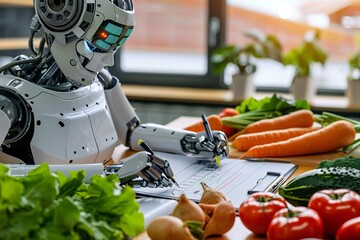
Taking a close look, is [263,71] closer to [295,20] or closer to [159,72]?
[295,20]

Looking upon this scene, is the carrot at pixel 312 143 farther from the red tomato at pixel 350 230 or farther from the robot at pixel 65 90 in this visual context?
the red tomato at pixel 350 230

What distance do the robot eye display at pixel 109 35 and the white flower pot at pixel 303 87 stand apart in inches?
73.6

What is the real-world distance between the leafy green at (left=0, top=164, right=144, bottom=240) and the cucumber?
463 millimetres

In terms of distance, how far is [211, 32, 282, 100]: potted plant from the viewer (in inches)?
144

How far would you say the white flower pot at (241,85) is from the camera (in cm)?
370

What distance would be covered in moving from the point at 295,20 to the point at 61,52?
7.34ft

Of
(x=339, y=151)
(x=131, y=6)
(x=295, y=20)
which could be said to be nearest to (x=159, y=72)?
(x=295, y=20)

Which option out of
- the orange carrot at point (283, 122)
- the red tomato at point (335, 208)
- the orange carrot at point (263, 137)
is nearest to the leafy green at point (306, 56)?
the orange carrot at point (283, 122)

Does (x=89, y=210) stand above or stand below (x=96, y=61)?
below

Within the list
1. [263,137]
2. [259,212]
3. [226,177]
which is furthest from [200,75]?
[259,212]

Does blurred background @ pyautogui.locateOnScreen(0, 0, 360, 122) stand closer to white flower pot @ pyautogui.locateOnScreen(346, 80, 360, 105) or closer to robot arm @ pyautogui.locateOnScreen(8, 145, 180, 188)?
white flower pot @ pyautogui.locateOnScreen(346, 80, 360, 105)

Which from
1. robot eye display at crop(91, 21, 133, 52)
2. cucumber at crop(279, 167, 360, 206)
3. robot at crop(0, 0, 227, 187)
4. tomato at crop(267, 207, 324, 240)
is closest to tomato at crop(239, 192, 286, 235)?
tomato at crop(267, 207, 324, 240)

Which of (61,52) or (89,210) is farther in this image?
(61,52)

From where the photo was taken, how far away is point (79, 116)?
1944mm
